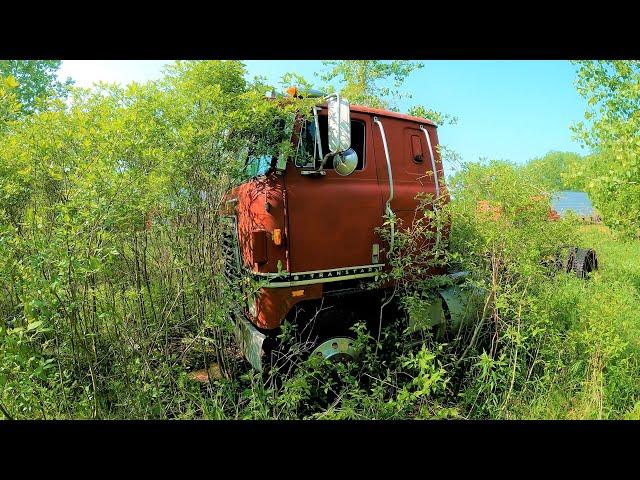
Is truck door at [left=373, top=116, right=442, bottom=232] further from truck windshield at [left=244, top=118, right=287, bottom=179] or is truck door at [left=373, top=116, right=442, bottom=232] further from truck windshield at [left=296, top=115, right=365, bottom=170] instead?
truck windshield at [left=244, top=118, right=287, bottom=179]

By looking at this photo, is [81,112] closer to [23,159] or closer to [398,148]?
[23,159]

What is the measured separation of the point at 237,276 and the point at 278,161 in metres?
1.17

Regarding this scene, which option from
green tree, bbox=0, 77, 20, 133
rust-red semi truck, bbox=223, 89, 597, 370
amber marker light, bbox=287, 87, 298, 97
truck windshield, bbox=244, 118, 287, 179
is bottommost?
rust-red semi truck, bbox=223, 89, 597, 370

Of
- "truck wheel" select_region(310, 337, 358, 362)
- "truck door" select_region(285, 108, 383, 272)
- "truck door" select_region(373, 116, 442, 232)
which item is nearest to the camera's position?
"truck door" select_region(285, 108, 383, 272)

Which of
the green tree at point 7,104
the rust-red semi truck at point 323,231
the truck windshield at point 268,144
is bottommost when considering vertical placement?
the rust-red semi truck at point 323,231

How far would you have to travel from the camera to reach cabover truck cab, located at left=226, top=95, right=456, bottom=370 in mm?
3334

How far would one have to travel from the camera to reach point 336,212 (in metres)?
3.64

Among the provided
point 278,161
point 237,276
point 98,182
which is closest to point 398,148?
point 278,161

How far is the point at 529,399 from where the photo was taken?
3354mm

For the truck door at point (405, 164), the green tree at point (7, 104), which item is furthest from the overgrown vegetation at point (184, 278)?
the truck door at point (405, 164)

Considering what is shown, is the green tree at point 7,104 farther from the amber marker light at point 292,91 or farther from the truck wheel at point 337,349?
the truck wheel at point 337,349

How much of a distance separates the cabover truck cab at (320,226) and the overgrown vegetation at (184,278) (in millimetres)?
250

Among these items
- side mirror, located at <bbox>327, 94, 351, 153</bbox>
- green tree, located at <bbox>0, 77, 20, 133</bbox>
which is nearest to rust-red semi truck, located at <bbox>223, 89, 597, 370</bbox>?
side mirror, located at <bbox>327, 94, 351, 153</bbox>

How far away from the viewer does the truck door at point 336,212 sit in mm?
3436
